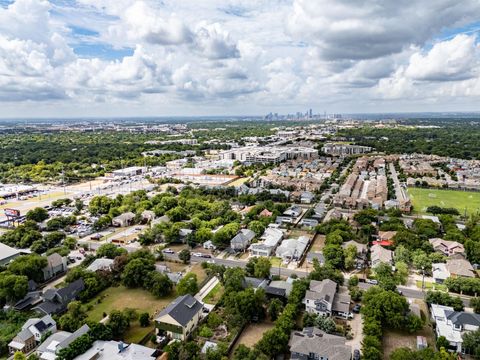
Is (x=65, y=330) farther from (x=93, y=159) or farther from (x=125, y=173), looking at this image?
(x=93, y=159)

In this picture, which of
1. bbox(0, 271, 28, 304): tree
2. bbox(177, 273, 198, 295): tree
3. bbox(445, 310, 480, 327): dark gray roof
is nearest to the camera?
bbox(445, 310, 480, 327): dark gray roof

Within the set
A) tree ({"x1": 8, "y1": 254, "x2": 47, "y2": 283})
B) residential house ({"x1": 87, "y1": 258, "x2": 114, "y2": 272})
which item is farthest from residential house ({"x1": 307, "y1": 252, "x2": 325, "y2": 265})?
tree ({"x1": 8, "y1": 254, "x2": 47, "y2": 283})

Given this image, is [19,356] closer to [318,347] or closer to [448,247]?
[318,347]

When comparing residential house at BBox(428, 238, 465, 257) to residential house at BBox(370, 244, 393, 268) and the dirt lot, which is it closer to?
residential house at BBox(370, 244, 393, 268)

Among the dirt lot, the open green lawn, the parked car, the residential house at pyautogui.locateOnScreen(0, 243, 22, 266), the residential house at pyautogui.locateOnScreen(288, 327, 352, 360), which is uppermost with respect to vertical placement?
the residential house at pyautogui.locateOnScreen(0, 243, 22, 266)

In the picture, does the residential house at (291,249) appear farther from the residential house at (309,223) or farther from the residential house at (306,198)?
the residential house at (306,198)

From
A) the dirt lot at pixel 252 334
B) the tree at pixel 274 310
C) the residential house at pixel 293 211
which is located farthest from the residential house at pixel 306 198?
the dirt lot at pixel 252 334
